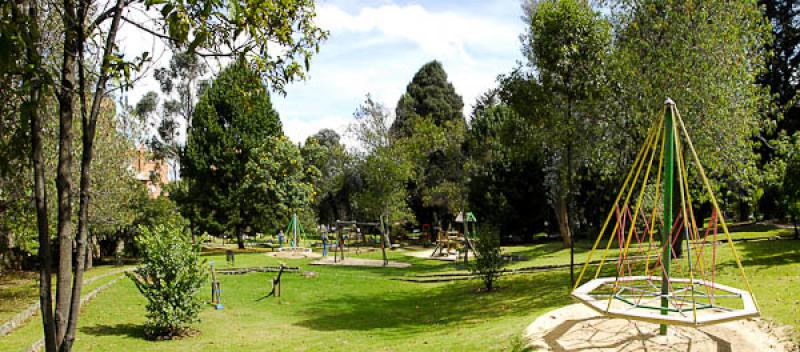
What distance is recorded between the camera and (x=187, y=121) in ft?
177

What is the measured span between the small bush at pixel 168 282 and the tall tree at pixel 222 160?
24.5 metres

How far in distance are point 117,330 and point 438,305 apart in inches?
336

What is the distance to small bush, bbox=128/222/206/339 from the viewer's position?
1261 centimetres

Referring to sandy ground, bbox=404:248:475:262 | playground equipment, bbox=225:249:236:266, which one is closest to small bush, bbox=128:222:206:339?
playground equipment, bbox=225:249:236:266

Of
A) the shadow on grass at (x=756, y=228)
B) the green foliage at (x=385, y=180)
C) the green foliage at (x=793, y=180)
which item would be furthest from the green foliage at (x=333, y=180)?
the green foliage at (x=793, y=180)

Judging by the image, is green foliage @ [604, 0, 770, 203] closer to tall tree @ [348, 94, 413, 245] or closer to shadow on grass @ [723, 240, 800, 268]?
shadow on grass @ [723, 240, 800, 268]

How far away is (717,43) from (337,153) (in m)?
35.8

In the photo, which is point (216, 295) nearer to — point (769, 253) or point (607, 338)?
point (607, 338)

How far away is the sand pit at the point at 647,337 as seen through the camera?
771 cm

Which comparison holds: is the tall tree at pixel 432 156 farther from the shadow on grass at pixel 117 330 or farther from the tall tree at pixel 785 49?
the shadow on grass at pixel 117 330

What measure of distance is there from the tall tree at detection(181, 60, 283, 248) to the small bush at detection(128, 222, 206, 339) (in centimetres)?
2447

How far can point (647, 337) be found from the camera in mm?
8117

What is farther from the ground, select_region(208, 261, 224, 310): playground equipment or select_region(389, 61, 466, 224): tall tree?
select_region(389, 61, 466, 224): tall tree

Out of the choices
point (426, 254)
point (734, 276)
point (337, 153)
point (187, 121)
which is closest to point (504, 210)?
point (426, 254)
